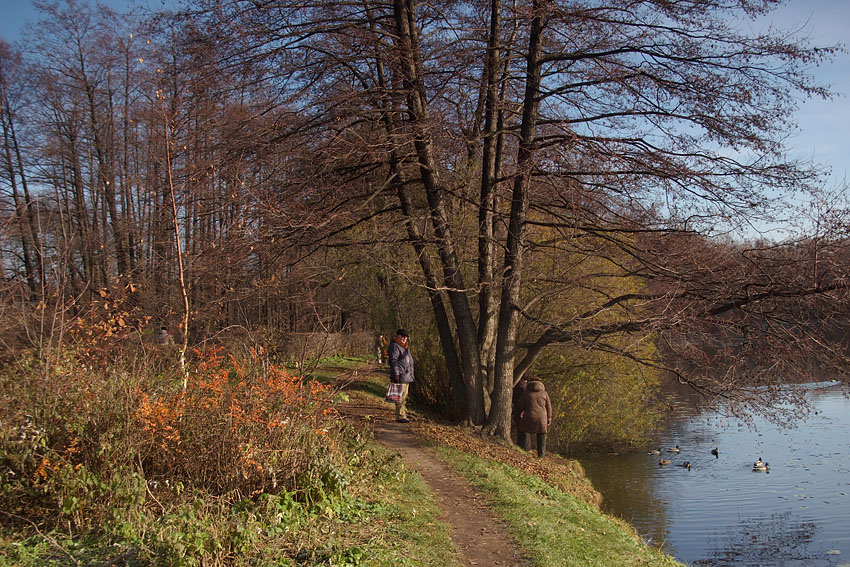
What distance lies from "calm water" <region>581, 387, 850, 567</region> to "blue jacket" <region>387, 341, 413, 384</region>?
484cm

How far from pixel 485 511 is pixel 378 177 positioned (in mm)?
7461

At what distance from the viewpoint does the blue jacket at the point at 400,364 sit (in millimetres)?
12750

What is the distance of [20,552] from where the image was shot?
5.23 metres

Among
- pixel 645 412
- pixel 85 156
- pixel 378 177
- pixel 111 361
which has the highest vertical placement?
pixel 85 156

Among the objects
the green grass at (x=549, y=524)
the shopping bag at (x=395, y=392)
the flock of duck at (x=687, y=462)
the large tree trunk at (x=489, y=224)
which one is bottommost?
the flock of duck at (x=687, y=462)

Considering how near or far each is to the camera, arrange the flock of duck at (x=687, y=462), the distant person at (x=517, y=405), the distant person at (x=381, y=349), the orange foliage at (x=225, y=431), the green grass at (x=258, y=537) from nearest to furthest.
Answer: the green grass at (x=258, y=537)
the orange foliage at (x=225, y=431)
the distant person at (x=381, y=349)
the distant person at (x=517, y=405)
the flock of duck at (x=687, y=462)

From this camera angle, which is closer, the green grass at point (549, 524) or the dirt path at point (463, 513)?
the dirt path at point (463, 513)

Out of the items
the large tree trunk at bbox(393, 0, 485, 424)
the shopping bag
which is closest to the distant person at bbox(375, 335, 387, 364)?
the shopping bag

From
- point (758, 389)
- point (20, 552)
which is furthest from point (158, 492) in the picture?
point (758, 389)

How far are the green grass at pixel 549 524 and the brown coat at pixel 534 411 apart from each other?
288 cm

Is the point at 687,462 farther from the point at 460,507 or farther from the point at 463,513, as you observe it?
the point at 463,513

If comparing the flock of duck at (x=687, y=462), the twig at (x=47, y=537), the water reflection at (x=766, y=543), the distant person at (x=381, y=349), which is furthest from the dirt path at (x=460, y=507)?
the flock of duck at (x=687, y=462)

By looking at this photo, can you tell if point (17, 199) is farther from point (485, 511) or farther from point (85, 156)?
point (485, 511)

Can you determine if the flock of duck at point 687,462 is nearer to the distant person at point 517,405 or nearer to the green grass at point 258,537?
the distant person at point 517,405
